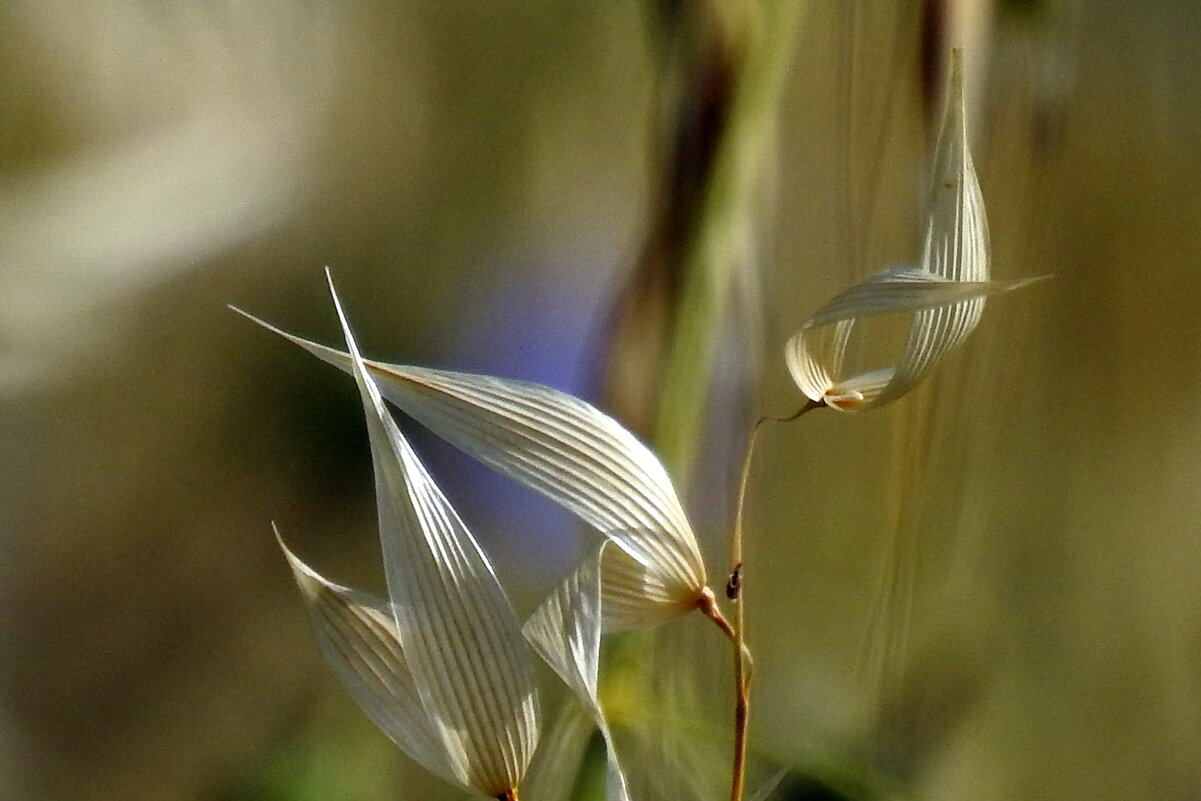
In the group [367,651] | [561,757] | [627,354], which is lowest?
[561,757]

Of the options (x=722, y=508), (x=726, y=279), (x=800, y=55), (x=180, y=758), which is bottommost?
(x=180, y=758)

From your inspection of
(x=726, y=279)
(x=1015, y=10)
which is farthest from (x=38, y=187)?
(x=1015, y=10)

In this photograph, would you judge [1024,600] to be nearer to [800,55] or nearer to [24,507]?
[800,55]

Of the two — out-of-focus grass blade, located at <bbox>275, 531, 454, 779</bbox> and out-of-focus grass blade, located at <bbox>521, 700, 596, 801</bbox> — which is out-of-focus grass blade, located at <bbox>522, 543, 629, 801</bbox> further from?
out-of-focus grass blade, located at <bbox>521, 700, 596, 801</bbox>

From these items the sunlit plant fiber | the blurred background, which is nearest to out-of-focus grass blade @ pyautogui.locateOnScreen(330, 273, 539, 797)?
the sunlit plant fiber

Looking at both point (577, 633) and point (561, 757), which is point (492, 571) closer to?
point (577, 633)

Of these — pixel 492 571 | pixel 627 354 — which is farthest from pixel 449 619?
pixel 627 354
